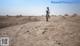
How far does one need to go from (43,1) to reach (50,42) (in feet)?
2.26

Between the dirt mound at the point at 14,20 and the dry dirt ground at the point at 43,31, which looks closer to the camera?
the dry dirt ground at the point at 43,31

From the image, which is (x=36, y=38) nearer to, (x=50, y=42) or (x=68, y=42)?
(x=50, y=42)

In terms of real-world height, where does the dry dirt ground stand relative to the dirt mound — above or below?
below

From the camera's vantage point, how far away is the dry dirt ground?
245 cm

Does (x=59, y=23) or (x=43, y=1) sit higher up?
(x=43, y=1)

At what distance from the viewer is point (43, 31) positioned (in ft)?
8.36

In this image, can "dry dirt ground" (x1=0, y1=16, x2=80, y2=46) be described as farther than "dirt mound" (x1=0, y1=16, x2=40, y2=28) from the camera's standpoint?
No

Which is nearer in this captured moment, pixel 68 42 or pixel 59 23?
pixel 68 42

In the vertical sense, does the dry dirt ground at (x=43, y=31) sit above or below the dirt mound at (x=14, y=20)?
below

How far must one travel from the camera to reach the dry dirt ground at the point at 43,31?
2.45m

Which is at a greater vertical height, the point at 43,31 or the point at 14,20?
the point at 14,20

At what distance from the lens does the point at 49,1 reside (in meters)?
2.60

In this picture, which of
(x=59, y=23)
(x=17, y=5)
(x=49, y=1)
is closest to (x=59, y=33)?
(x=59, y=23)

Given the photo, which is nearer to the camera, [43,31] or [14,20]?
[43,31]
